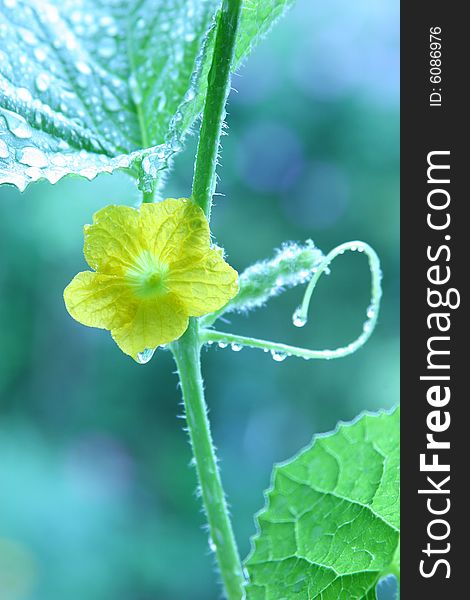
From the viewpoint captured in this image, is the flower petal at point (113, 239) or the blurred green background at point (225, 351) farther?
the blurred green background at point (225, 351)

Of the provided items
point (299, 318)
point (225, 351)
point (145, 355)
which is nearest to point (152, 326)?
point (145, 355)

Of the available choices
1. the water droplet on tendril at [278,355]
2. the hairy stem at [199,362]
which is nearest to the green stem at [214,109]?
the hairy stem at [199,362]

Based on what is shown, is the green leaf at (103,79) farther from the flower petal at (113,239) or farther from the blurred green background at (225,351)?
the blurred green background at (225,351)

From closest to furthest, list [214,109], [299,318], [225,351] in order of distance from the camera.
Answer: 1. [214,109]
2. [299,318]
3. [225,351]

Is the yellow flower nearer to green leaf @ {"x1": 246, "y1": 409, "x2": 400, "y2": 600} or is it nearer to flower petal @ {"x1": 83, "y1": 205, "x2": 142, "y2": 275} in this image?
flower petal @ {"x1": 83, "y1": 205, "x2": 142, "y2": 275}

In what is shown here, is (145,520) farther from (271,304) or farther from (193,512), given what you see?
(271,304)

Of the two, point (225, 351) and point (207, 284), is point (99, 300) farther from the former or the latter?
point (225, 351)
